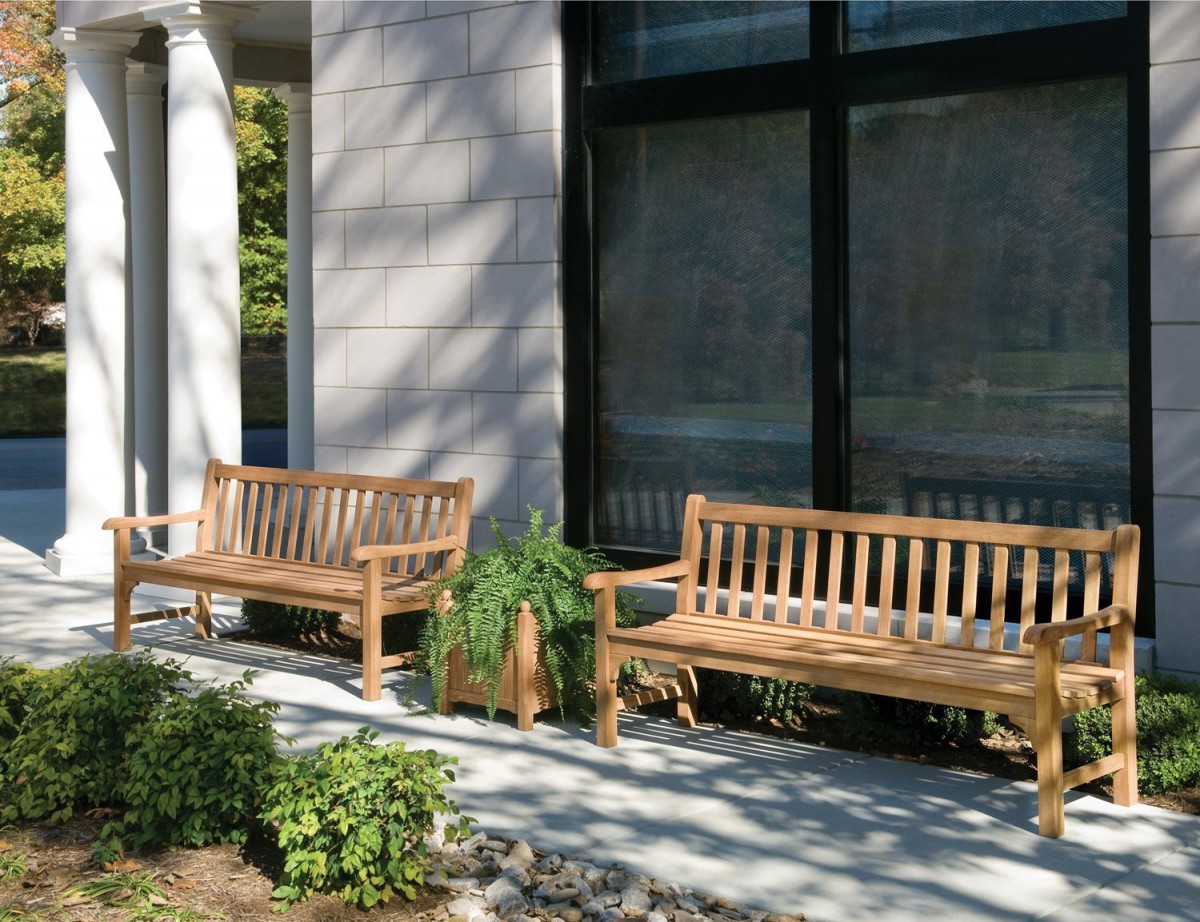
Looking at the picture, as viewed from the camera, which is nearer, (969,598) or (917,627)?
(969,598)

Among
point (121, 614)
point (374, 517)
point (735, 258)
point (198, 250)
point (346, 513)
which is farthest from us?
point (198, 250)

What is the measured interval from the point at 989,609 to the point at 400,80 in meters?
4.61

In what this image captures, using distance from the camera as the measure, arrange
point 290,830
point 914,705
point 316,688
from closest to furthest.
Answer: point 290,830 → point 914,705 → point 316,688

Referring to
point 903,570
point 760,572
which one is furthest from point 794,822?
point 903,570

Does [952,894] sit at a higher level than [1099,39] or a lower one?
lower

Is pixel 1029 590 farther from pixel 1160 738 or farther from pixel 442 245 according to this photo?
pixel 442 245

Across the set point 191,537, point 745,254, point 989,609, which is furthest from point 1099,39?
point 191,537

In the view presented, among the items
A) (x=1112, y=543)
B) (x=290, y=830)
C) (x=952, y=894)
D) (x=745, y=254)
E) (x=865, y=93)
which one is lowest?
(x=952, y=894)

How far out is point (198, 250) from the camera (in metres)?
9.77

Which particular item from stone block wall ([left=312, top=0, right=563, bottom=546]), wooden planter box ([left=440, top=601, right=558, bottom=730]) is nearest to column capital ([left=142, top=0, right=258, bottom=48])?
stone block wall ([left=312, top=0, right=563, bottom=546])

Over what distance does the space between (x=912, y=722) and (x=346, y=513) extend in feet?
11.4

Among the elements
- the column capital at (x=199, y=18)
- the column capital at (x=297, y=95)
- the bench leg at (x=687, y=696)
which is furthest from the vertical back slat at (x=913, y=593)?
the column capital at (x=297, y=95)

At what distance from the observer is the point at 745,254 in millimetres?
7367

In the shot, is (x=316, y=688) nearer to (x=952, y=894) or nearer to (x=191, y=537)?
(x=191, y=537)
